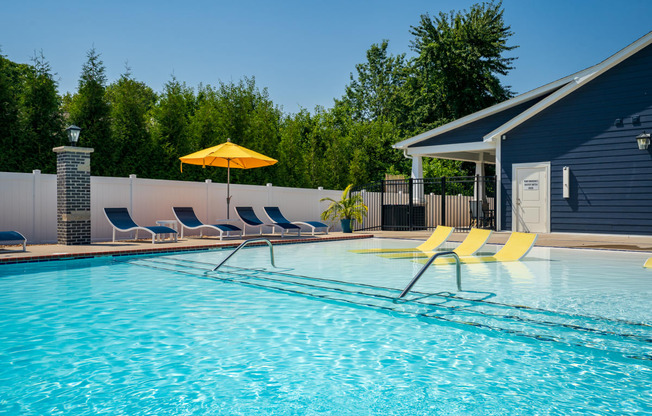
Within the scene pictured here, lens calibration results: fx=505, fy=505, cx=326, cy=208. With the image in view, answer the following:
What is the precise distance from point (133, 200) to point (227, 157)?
2.68m

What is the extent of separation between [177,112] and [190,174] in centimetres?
211

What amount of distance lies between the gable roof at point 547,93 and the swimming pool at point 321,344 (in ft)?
28.3

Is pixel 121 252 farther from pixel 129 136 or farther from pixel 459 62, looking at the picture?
pixel 459 62

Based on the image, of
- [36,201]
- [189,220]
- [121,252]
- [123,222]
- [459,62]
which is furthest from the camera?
[459,62]

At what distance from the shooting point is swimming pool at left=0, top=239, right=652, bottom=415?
3289 mm

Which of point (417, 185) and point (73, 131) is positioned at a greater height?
point (73, 131)

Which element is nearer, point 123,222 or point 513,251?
point 513,251

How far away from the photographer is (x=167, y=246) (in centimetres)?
1086

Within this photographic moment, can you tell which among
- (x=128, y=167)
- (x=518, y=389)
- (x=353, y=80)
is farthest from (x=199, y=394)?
(x=353, y=80)

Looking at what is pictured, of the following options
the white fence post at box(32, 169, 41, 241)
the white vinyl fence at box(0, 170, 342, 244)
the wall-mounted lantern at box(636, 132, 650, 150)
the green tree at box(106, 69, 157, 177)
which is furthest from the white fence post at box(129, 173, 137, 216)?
the wall-mounted lantern at box(636, 132, 650, 150)

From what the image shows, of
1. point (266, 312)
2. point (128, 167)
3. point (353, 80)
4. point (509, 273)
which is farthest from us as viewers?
point (353, 80)

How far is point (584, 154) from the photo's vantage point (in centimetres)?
1481

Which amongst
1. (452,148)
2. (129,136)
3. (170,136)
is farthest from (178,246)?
(452,148)

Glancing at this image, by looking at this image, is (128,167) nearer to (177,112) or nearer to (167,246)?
(177,112)
